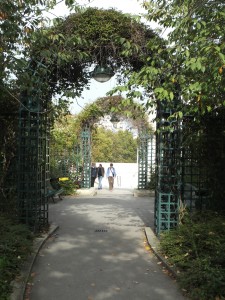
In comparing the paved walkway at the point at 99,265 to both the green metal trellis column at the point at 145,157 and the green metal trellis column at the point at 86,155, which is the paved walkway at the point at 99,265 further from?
the green metal trellis column at the point at 86,155

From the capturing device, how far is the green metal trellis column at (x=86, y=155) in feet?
63.0

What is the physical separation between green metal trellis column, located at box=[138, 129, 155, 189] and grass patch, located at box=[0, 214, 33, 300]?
39.2 ft

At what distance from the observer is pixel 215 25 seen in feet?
17.9

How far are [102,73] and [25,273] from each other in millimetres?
4497

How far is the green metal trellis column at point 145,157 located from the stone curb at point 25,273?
11.1m

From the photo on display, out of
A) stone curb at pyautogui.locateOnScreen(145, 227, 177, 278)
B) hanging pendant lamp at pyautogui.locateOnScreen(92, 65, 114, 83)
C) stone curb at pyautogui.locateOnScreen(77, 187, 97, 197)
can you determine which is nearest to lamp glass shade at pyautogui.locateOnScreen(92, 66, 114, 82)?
hanging pendant lamp at pyautogui.locateOnScreen(92, 65, 114, 83)

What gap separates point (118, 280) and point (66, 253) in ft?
5.75

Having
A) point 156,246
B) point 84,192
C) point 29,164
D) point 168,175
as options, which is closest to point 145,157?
point 84,192

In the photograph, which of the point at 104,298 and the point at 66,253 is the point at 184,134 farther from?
the point at 104,298

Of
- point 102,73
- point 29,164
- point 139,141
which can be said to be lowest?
point 29,164

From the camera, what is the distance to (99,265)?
6.13m

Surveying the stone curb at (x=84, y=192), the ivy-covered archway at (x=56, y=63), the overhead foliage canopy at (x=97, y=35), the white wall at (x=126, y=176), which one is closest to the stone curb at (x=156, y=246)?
the ivy-covered archway at (x=56, y=63)

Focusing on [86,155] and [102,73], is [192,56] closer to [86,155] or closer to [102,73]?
[102,73]

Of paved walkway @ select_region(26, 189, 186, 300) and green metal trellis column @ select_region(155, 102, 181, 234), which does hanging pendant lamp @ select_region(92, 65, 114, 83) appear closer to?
green metal trellis column @ select_region(155, 102, 181, 234)
